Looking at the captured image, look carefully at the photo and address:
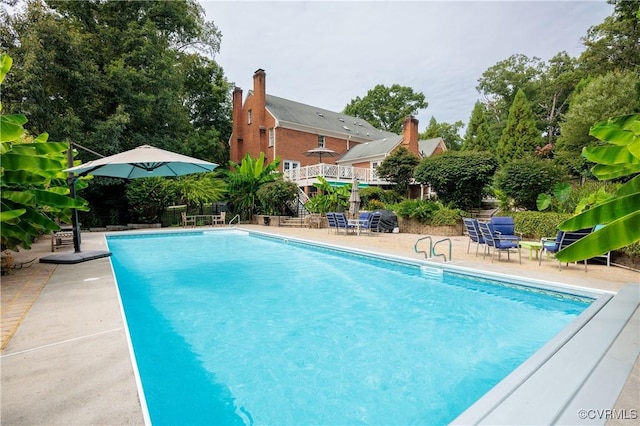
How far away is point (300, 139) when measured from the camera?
28984 mm

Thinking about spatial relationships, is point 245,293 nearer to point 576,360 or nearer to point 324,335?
point 324,335

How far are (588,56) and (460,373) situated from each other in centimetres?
3428

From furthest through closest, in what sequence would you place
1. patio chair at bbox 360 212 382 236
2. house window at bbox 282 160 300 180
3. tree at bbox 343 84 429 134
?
tree at bbox 343 84 429 134 → house window at bbox 282 160 300 180 → patio chair at bbox 360 212 382 236

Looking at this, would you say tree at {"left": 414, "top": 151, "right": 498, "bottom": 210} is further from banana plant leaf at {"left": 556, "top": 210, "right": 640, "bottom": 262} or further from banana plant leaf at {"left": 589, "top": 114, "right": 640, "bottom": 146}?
banana plant leaf at {"left": 556, "top": 210, "right": 640, "bottom": 262}

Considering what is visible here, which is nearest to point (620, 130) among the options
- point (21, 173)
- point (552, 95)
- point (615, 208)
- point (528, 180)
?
point (615, 208)

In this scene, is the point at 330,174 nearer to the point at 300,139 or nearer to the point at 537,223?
the point at 300,139

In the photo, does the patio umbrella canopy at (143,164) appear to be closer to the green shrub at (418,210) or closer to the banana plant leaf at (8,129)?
the banana plant leaf at (8,129)

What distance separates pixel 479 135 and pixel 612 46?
11888mm

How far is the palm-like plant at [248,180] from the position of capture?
2223 centimetres

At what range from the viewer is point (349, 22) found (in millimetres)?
12914

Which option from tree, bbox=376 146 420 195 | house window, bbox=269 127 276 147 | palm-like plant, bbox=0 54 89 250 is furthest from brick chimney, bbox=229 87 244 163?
palm-like plant, bbox=0 54 89 250

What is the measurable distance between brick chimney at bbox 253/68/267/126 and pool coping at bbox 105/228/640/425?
28.0 meters

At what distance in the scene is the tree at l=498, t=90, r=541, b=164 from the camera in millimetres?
27547

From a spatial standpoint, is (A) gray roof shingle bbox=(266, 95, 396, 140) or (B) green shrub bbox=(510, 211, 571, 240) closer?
(B) green shrub bbox=(510, 211, 571, 240)
